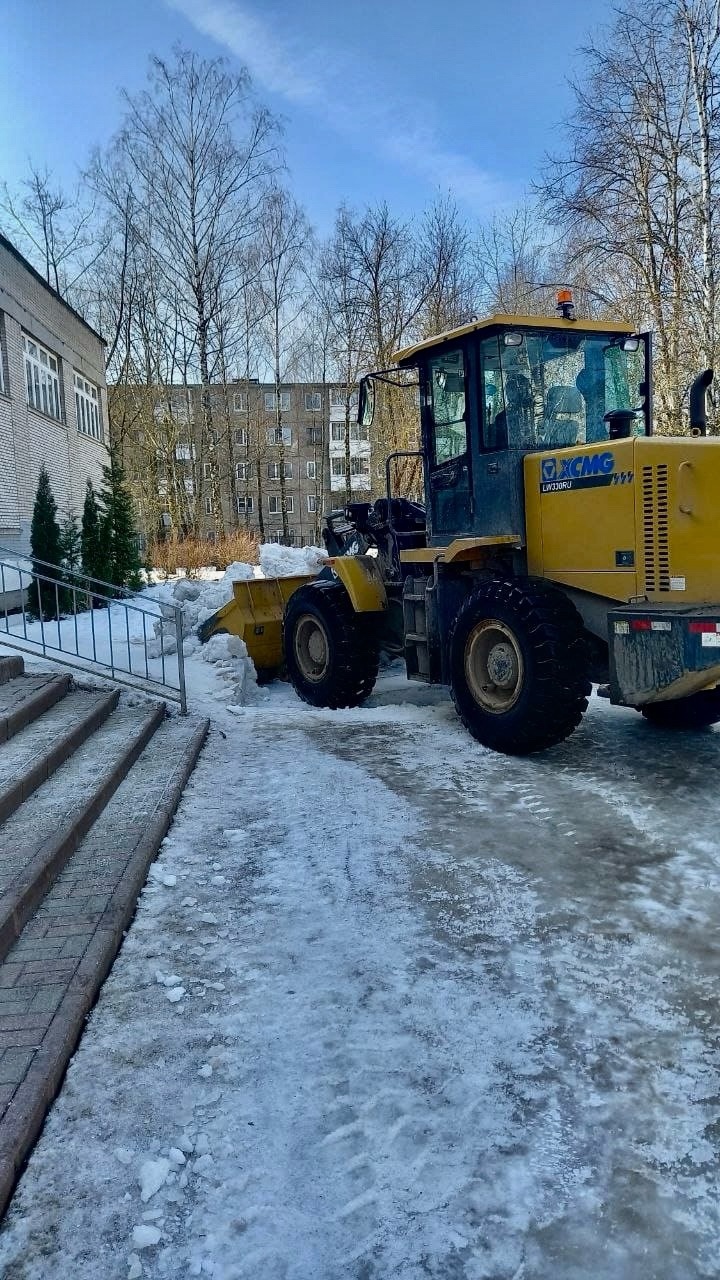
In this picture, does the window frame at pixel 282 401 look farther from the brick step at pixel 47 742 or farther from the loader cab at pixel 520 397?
the brick step at pixel 47 742

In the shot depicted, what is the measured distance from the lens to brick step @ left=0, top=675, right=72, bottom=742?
18.8ft

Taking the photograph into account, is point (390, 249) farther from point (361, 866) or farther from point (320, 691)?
point (361, 866)

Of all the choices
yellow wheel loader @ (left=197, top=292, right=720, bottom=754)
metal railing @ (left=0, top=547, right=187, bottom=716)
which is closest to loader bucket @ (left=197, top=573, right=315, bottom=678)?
metal railing @ (left=0, top=547, right=187, bottom=716)

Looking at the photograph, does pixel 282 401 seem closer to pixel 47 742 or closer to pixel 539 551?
pixel 539 551

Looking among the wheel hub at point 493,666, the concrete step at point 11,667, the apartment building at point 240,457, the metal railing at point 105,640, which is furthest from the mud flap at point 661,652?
the apartment building at point 240,457

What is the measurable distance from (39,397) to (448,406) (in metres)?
13.1

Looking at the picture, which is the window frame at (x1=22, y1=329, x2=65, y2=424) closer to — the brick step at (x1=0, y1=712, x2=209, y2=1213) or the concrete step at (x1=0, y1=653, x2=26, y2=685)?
the concrete step at (x1=0, y1=653, x2=26, y2=685)

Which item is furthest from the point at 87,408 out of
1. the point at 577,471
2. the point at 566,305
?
the point at 577,471

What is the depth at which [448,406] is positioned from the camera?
7113mm

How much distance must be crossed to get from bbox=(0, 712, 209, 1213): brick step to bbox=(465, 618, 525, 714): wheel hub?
7.67 ft

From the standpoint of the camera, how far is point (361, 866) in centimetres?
430

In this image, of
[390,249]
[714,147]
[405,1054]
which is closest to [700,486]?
[405,1054]

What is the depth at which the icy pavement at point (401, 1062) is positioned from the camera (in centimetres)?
208

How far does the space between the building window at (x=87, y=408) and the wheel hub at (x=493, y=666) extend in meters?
17.7
